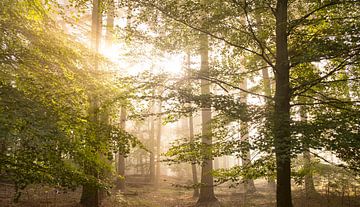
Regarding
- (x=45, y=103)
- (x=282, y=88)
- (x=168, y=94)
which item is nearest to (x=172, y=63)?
(x=168, y=94)

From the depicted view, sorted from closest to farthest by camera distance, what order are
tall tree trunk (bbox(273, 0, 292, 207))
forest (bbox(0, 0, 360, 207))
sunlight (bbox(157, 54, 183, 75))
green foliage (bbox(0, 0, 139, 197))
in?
green foliage (bbox(0, 0, 139, 197))
forest (bbox(0, 0, 360, 207))
tall tree trunk (bbox(273, 0, 292, 207))
sunlight (bbox(157, 54, 183, 75))

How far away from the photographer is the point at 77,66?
24.5ft

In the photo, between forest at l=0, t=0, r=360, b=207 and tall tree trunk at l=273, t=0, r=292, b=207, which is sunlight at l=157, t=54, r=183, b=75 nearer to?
forest at l=0, t=0, r=360, b=207

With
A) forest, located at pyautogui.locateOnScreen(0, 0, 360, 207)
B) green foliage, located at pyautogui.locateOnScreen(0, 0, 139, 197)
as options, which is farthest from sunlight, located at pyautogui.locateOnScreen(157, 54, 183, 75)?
green foliage, located at pyautogui.locateOnScreen(0, 0, 139, 197)

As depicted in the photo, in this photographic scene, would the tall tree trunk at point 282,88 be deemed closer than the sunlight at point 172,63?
Yes

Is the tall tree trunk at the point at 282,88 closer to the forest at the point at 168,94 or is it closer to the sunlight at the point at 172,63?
the forest at the point at 168,94

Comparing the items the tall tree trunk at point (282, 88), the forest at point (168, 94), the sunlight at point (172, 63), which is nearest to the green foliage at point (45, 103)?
the forest at point (168, 94)

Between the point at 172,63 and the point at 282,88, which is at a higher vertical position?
the point at 172,63

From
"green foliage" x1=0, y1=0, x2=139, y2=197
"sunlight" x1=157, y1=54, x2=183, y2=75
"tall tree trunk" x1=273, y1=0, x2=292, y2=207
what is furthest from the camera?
"sunlight" x1=157, y1=54, x2=183, y2=75

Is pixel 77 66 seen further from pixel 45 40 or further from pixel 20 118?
pixel 20 118

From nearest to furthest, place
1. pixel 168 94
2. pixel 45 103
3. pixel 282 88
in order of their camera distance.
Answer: pixel 45 103, pixel 168 94, pixel 282 88

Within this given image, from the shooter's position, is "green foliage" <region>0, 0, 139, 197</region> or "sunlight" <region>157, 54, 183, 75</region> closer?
"green foliage" <region>0, 0, 139, 197</region>

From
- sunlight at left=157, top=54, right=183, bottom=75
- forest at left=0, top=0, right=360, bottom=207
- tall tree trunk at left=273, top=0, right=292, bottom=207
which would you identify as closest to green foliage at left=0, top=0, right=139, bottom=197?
forest at left=0, top=0, right=360, bottom=207

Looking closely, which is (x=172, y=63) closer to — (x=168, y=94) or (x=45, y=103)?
(x=168, y=94)
